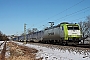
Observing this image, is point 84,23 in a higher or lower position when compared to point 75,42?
higher

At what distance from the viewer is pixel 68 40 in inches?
1091

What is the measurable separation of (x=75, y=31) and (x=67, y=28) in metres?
1.31

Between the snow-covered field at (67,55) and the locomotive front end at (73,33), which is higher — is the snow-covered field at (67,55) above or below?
below

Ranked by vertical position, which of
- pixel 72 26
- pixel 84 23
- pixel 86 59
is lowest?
pixel 86 59

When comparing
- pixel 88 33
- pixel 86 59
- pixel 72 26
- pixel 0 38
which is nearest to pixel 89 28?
pixel 88 33

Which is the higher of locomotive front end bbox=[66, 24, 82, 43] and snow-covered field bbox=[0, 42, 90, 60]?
locomotive front end bbox=[66, 24, 82, 43]

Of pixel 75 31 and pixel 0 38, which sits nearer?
pixel 75 31

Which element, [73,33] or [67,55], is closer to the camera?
[67,55]

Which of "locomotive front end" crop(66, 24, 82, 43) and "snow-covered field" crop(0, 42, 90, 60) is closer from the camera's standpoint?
"snow-covered field" crop(0, 42, 90, 60)

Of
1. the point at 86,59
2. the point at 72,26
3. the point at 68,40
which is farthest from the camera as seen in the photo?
the point at 72,26

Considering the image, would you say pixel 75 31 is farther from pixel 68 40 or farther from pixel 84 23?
pixel 84 23

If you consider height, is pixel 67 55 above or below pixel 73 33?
below

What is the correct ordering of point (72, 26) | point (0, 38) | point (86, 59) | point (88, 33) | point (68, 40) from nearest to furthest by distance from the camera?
point (86, 59)
point (68, 40)
point (72, 26)
point (88, 33)
point (0, 38)

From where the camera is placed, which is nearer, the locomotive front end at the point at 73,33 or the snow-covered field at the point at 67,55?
the snow-covered field at the point at 67,55
